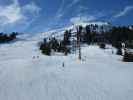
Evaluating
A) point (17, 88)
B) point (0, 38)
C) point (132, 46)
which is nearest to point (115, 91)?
point (17, 88)

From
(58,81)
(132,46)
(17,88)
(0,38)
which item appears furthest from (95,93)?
(0,38)

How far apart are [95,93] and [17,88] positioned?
5459 mm

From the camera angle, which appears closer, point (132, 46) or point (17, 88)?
point (17, 88)

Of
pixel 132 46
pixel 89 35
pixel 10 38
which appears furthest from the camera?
pixel 10 38

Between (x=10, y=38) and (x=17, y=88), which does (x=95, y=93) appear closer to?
(x=17, y=88)

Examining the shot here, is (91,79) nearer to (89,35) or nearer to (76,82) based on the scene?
(76,82)

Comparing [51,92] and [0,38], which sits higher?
[0,38]

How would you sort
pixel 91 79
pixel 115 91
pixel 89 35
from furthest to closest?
pixel 89 35, pixel 91 79, pixel 115 91

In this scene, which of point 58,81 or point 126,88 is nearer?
point 126,88

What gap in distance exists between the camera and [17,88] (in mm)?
13977

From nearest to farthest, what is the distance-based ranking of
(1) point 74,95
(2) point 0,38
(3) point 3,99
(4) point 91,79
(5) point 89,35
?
(3) point 3,99, (1) point 74,95, (4) point 91,79, (5) point 89,35, (2) point 0,38

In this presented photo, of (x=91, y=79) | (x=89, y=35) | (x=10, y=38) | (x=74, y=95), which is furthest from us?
(x=10, y=38)

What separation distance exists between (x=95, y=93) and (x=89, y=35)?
219 feet

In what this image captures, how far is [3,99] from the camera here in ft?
38.6
